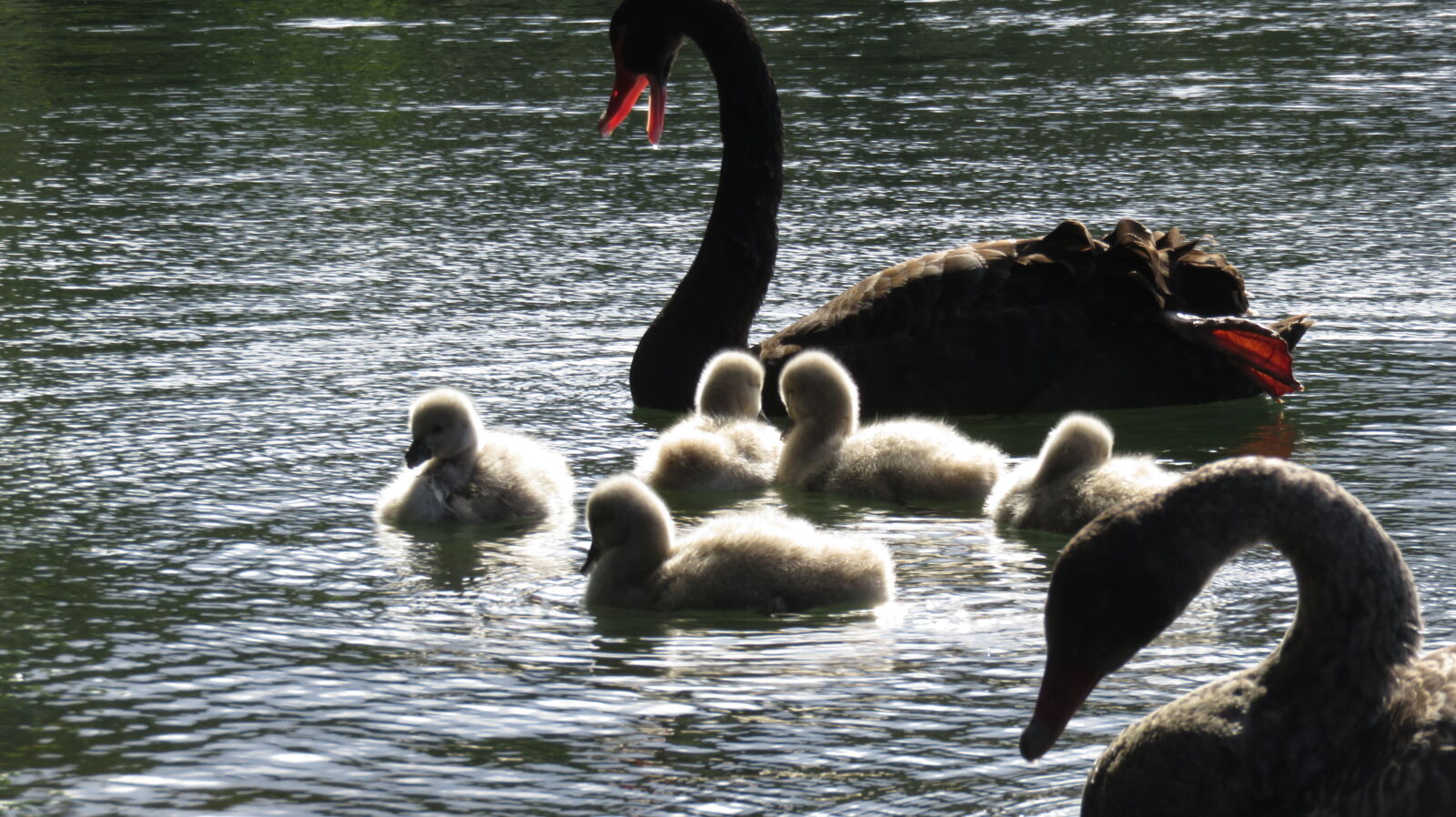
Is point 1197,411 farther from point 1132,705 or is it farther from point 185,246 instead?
point 185,246

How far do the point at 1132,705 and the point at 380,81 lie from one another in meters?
10.4

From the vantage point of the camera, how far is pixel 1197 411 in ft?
22.4

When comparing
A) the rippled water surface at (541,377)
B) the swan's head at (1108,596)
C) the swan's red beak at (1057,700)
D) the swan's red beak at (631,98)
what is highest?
the swan's red beak at (631,98)

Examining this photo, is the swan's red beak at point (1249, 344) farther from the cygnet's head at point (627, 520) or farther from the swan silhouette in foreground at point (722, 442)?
the cygnet's head at point (627, 520)

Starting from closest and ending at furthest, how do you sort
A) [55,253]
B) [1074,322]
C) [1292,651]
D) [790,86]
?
[1292,651] < [1074,322] < [55,253] < [790,86]

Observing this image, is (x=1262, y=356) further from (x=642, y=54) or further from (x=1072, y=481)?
(x=642, y=54)

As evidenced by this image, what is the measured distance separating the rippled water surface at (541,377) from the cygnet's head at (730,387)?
347 millimetres

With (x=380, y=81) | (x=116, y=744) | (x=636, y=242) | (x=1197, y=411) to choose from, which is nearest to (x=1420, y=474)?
(x=1197, y=411)

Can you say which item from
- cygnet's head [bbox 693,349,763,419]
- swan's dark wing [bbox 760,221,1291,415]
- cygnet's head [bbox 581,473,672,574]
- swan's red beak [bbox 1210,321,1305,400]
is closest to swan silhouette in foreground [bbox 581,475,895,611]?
cygnet's head [bbox 581,473,672,574]

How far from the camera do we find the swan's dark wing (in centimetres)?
668

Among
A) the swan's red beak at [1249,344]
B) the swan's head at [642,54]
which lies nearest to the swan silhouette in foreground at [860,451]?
the swan's red beak at [1249,344]

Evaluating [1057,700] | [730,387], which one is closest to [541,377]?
[730,387]

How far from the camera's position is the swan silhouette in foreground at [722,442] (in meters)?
5.82

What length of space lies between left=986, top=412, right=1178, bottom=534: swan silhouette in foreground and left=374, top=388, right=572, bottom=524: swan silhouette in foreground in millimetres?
1193
